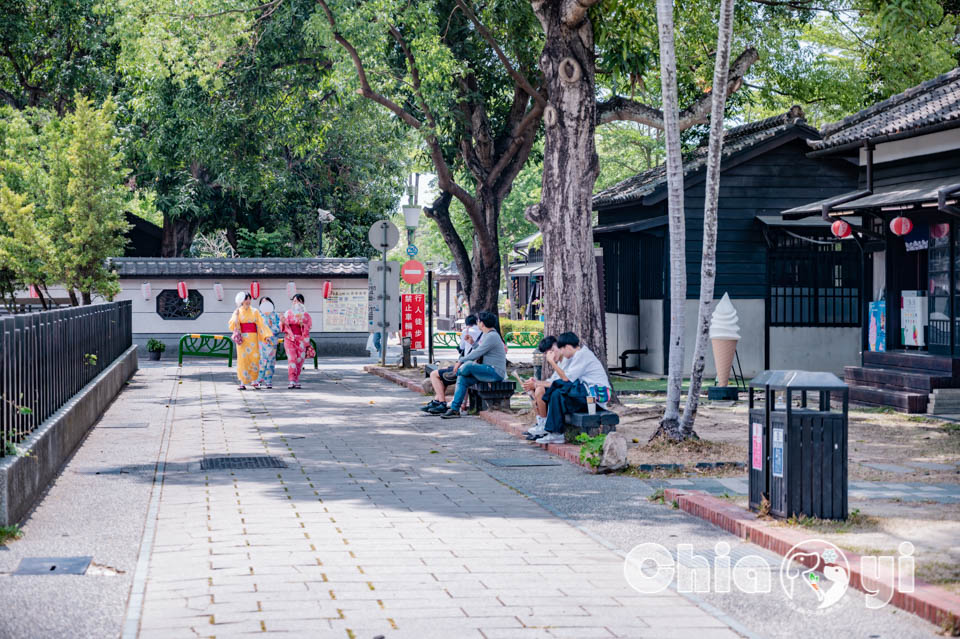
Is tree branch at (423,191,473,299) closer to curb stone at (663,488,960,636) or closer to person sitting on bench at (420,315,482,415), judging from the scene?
person sitting on bench at (420,315,482,415)

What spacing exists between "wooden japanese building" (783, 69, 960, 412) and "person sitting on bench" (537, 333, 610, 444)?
18.1 ft

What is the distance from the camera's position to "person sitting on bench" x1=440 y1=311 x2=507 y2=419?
646 inches

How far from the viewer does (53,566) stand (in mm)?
7043

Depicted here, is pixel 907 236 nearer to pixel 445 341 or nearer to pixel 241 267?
pixel 241 267

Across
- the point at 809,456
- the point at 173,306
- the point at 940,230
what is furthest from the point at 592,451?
the point at 173,306

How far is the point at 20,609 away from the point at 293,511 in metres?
3.05

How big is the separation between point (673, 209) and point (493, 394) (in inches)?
203

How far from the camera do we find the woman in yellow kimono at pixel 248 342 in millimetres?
21625

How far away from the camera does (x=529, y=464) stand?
11.8 metres

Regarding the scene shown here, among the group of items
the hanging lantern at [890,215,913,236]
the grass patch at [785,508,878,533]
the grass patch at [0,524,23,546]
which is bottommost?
the grass patch at [0,524,23,546]

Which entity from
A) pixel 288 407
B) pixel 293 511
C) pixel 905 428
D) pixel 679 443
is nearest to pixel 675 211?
pixel 679 443

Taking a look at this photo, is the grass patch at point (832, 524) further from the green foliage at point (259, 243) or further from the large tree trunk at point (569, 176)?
the green foliage at point (259, 243)

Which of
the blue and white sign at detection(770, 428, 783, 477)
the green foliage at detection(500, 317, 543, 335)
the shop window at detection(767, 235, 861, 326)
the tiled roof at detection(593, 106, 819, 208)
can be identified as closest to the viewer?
the blue and white sign at detection(770, 428, 783, 477)

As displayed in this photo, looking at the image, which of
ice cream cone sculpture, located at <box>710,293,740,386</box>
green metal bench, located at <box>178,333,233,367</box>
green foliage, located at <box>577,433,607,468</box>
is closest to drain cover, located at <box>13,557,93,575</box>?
green foliage, located at <box>577,433,607,468</box>
